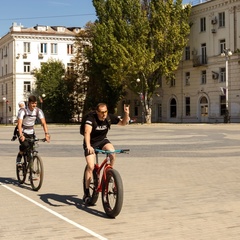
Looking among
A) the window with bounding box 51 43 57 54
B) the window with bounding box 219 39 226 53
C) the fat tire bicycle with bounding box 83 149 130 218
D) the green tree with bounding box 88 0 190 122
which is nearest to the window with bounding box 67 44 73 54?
the window with bounding box 51 43 57 54

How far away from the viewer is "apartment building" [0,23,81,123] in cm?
8206

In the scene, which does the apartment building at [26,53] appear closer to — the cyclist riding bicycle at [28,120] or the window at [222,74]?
the window at [222,74]

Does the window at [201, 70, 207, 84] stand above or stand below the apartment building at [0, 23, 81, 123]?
below

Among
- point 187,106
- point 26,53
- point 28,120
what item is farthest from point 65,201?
point 26,53

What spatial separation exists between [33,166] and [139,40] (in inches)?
1749

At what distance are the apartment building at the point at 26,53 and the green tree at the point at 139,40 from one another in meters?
28.6

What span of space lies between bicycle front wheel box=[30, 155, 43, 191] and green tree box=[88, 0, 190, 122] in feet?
140

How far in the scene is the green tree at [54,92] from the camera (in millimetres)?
72312

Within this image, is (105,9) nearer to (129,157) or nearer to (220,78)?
(220,78)

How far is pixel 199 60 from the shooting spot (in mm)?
57906

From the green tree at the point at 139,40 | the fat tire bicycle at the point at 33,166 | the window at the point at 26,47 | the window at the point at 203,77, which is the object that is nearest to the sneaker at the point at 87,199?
the fat tire bicycle at the point at 33,166

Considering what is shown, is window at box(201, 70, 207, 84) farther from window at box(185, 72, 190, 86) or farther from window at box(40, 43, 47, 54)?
window at box(40, 43, 47, 54)

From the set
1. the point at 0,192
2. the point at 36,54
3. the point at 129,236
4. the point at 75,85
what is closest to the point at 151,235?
the point at 129,236

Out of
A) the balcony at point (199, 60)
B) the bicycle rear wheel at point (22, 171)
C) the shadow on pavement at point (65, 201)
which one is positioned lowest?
the shadow on pavement at point (65, 201)
